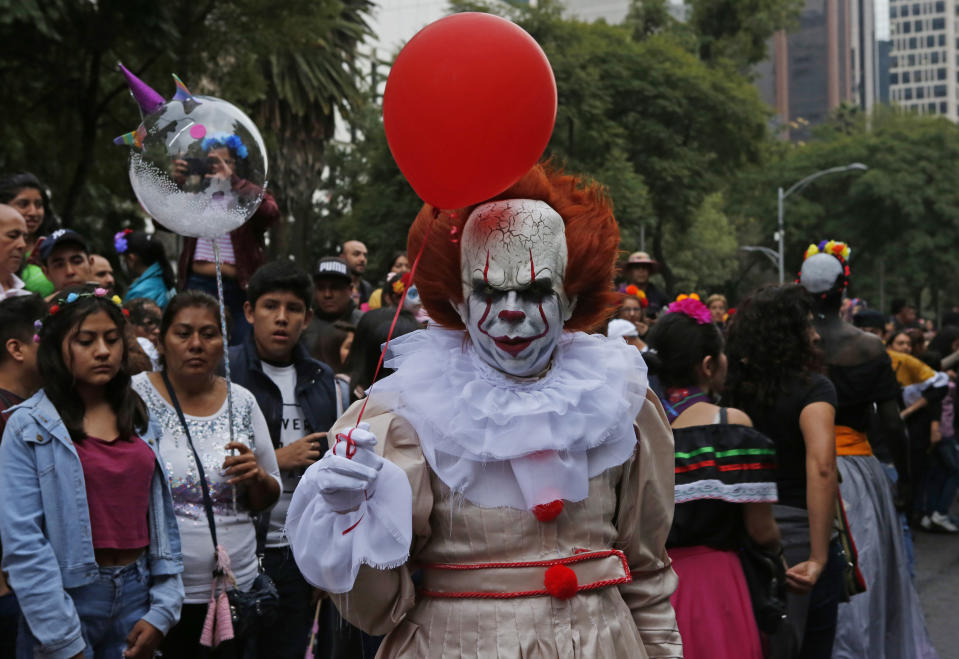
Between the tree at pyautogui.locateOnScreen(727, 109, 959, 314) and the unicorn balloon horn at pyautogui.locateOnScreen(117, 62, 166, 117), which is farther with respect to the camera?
the tree at pyautogui.locateOnScreen(727, 109, 959, 314)

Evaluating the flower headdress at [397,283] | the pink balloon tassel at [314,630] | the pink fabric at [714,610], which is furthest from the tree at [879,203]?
the pink fabric at [714,610]

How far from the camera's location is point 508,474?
289 cm

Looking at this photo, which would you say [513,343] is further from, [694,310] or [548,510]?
[694,310]

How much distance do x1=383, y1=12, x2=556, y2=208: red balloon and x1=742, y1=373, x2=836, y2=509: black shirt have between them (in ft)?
7.50

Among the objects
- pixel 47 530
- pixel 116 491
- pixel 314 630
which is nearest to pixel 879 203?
pixel 314 630

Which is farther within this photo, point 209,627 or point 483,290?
point 209,627

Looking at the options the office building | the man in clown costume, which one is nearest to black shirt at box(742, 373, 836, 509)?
the man in clown costume

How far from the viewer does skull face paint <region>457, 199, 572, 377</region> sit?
9.66ft

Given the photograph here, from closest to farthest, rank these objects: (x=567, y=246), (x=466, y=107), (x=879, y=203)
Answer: (x=466, y=107) → (x=567, y=246) → (x=879, y=203)

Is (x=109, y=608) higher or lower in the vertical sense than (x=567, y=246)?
lower

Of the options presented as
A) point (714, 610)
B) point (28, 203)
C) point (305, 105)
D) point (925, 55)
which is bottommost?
point (714, 610)

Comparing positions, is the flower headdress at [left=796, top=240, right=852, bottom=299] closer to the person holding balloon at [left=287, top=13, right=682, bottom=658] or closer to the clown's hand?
the person holding balloon at [left=287, top=13, right=682, bottom=658]

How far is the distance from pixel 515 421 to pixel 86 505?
1.73 m

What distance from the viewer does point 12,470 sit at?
12.5 feet
